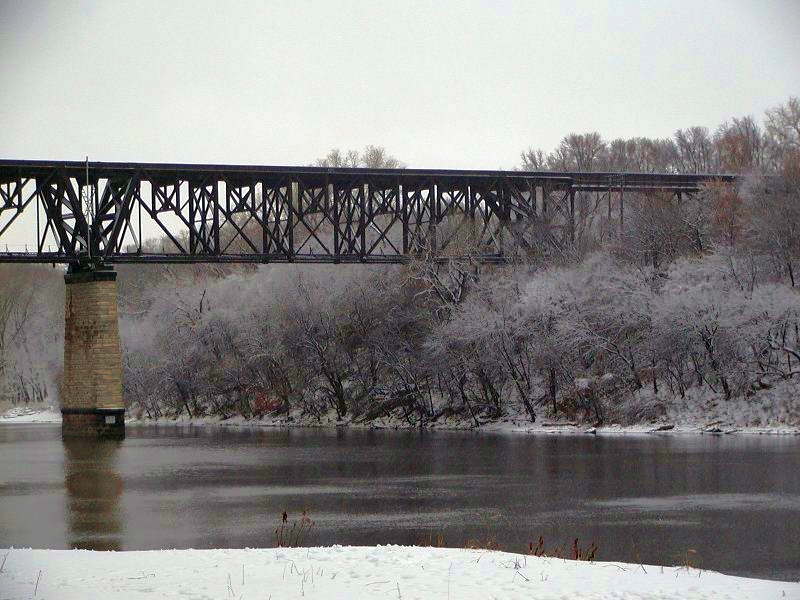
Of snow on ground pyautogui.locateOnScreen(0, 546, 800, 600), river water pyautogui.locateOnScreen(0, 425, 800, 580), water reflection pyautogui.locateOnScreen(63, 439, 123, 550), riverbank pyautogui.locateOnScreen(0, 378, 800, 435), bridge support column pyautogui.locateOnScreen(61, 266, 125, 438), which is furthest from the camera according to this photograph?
bridge support column pyautogui.locateOnScreen(61, 266, 125, 438)

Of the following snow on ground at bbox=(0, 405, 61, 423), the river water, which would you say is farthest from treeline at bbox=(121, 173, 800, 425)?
snow on ground at bbox=(0, 405, 61, 423)

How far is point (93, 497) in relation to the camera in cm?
3719

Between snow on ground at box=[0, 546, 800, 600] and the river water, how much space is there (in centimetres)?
298

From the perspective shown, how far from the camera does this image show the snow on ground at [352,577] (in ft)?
57.0

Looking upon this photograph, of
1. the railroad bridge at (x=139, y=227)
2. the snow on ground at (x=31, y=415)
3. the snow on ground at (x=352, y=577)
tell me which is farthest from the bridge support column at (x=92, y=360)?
the snow on ground at (x=352, y=577)

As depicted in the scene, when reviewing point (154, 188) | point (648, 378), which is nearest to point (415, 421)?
point (648, 378)

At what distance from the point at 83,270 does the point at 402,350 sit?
21257mm

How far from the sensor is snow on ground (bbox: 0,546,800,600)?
684 inches

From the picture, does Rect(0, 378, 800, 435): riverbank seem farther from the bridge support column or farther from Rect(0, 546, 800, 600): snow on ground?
Answer: Rect(0, 546, 800, 600): snow on ground

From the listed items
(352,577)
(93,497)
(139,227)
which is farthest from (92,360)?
(352,577)

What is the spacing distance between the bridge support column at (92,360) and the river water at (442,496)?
393 inches

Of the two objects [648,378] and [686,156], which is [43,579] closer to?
[648,378]

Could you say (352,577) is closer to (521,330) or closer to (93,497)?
(93,497)

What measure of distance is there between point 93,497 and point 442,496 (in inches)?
436
